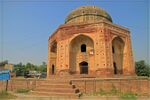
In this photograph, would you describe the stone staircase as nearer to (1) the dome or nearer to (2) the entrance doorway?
(2) the entrance doorway

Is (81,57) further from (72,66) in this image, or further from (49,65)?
(49,65)

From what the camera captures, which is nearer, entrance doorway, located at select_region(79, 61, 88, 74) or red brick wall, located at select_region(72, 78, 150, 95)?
red brick wall, located at select_region(72, 78, 150, 95)

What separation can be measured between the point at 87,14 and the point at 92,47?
4.15m

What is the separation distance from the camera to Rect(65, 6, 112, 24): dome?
715 inches

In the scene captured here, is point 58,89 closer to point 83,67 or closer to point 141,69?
point 83,67

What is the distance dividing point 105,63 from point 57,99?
6.32 meters

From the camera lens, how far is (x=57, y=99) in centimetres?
962

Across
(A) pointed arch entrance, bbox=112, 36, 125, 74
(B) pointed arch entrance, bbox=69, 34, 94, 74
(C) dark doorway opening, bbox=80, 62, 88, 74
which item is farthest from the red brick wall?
(A) pointed arch entrance, bbox=112, 36, 125, 74

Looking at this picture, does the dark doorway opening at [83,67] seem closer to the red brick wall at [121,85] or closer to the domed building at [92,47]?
the domed building at [92,47]

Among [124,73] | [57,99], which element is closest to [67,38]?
[124,73]

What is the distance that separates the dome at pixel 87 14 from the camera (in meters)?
18.2

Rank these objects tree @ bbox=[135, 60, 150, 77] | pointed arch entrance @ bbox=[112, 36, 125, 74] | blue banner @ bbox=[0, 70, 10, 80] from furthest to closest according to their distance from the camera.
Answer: tree @ bbox=[135, 60, 150, 77] < pointed arch entrance @ bbox=[112, 36, 125, 74] < blue banner @ bbox=[0, 70, 10, 80]

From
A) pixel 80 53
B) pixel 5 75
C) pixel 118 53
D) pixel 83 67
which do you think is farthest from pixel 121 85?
pixel 5 75

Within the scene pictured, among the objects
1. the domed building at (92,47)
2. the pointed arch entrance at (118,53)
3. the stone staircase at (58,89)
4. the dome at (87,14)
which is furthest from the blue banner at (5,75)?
the pointed arch entrance at (118,53)
